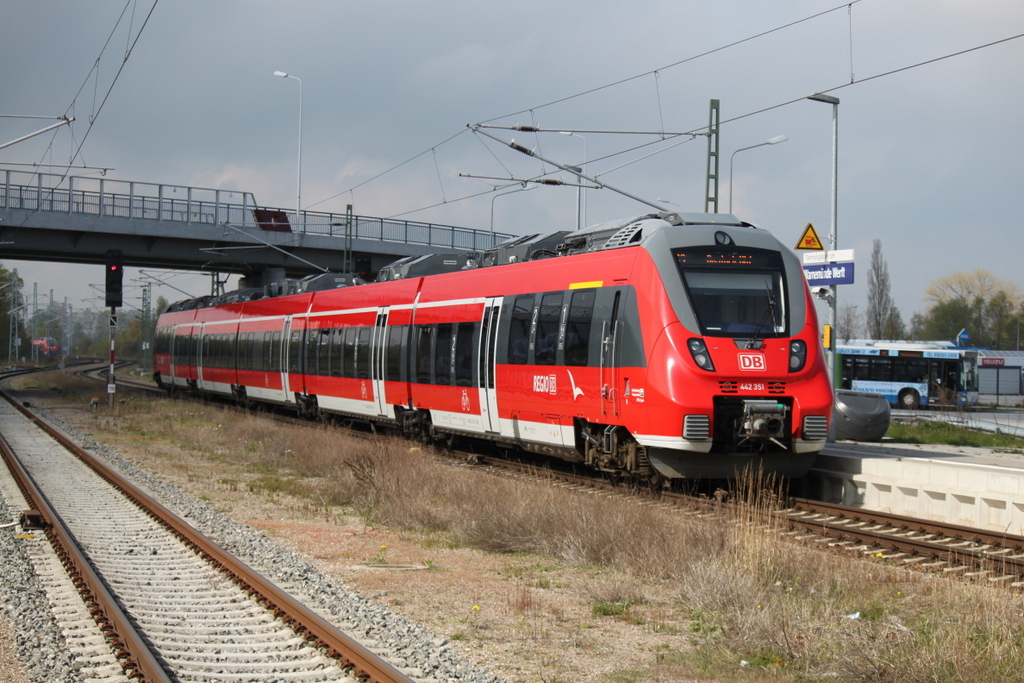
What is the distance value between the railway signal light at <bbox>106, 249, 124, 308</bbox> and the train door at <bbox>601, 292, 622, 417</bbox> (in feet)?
73.6

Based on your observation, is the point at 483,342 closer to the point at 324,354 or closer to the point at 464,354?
the point at 464,354

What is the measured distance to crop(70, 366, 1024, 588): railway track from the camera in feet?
28.8

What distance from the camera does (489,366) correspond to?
1598cm

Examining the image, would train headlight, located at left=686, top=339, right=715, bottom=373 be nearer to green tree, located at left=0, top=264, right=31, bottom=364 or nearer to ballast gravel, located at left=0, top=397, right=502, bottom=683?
ballast gravel, located at left=0, top=397, right=502, bottom=683

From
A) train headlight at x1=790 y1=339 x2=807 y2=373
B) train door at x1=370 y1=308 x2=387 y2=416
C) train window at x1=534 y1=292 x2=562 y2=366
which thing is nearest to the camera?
train headlight at x1=790 y1=339 x2=807 y2=373

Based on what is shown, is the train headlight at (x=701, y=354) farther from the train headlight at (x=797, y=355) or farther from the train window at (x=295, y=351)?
the train window at (x=295, y=351)

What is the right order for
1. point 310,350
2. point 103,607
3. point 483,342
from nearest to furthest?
point 103,607 < point 483,342 < point 310,350

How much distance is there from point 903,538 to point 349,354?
48.3ft

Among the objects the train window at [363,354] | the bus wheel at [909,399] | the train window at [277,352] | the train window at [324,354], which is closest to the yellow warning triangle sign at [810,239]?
the train window at [363,354]

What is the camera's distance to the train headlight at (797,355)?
1205 centimetres

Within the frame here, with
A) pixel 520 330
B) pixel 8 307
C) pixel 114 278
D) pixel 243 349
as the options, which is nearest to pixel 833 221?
pixel 520 330

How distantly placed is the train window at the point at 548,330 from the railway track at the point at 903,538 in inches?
95.7

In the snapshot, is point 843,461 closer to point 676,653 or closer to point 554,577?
point 554,577

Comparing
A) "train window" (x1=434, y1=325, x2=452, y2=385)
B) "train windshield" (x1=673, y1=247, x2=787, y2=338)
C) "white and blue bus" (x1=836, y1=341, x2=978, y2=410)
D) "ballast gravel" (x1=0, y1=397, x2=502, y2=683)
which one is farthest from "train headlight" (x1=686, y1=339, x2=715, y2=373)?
"white and blue bus" (x1=836, y1=341, x2=978, y2=410)
